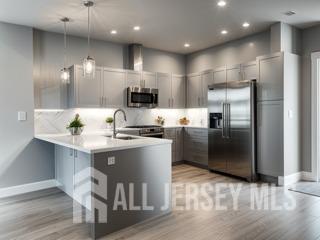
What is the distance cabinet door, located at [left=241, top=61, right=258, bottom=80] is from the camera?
4.54 metres

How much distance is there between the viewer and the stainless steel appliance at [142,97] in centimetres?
522

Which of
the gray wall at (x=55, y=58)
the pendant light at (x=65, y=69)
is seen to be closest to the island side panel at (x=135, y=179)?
the pendant light at (x=65, y=69)

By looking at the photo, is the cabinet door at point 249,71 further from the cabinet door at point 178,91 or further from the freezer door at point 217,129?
the cabinet door at point 178,91

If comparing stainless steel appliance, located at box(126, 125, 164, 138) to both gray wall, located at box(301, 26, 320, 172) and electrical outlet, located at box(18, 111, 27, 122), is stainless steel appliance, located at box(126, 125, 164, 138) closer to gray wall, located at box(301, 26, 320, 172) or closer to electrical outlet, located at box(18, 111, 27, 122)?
electrical outlet, located at box(18, 111, 27, 122)

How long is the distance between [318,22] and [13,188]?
5.96 m

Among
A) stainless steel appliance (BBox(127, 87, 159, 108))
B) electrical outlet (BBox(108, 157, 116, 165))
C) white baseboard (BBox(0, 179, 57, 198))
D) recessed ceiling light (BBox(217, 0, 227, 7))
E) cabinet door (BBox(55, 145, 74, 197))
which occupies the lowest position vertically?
white baseboard (BBox(0, 179, 57, 198))

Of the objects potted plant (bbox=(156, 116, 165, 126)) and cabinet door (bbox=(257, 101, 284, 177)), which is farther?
potted plant (bbox=(156, 116, 165, 126))

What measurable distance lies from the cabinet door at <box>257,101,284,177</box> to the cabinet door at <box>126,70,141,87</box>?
259 cm

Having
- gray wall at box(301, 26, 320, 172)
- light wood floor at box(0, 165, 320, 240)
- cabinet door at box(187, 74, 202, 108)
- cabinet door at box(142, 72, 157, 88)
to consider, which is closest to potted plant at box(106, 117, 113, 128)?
cabinet door at box(142, 72, 157, 88)

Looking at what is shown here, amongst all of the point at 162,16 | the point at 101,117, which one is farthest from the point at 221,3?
the point at 101,117

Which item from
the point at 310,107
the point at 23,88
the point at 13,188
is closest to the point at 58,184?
the point at 13,188

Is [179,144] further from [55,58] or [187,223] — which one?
[55,58]

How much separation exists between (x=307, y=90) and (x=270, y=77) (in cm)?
84

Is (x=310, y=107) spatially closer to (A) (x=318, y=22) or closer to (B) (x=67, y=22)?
(A) (x=318, y=22)
